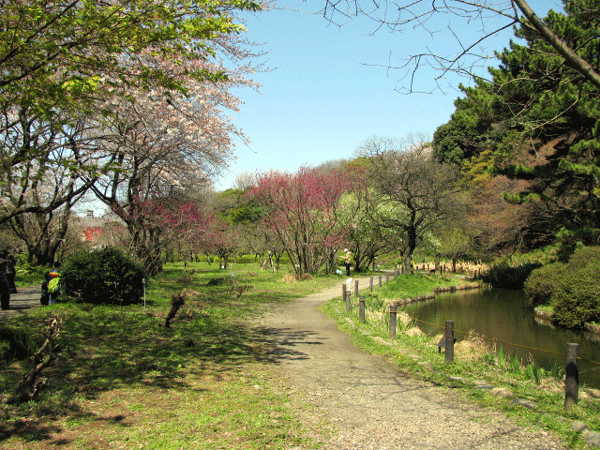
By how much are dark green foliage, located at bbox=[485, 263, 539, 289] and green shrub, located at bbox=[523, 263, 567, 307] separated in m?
7.63

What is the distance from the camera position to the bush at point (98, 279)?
42.2ft

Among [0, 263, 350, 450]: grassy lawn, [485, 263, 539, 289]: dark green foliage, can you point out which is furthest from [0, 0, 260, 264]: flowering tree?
[485, 263, 539, 289]: dark green foliage

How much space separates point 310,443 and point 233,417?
3.32ft

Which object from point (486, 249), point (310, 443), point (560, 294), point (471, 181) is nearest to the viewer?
point (310, 443)

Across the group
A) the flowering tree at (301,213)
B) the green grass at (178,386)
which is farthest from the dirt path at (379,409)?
the flowering tree at (301,213)

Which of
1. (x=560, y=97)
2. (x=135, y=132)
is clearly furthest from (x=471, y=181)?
(x=135, y=132)

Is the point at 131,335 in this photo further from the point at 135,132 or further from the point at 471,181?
the point at 471,181

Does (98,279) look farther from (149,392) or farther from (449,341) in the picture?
(449,341)

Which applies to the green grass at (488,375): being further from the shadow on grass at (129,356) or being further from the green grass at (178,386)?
the shadow on grass at (129,356)

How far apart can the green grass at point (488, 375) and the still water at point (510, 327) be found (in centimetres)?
72

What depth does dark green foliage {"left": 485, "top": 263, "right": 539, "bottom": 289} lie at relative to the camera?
2916cm

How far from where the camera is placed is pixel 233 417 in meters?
5.20

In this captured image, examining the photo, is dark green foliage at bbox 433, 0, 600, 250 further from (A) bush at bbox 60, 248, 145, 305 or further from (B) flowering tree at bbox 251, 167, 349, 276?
(A) bush at bbox 60, 248, 145, 305

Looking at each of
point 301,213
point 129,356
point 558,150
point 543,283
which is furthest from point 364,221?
point 129,356
